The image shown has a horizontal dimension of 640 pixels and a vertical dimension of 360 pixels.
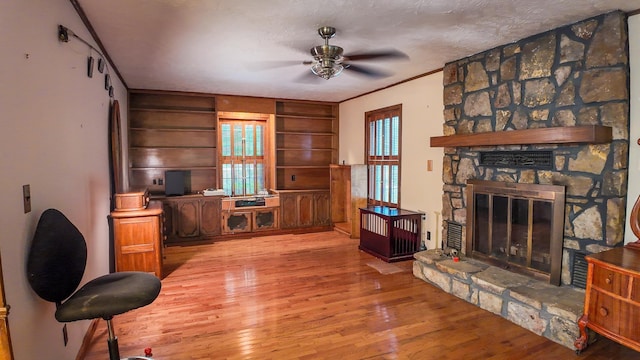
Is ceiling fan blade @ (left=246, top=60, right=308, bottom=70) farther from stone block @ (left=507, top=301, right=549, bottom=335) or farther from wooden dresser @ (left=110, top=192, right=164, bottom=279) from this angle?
stone block @ (left=507, top=301, right=549, bottom=335)

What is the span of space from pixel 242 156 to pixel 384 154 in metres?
2.64

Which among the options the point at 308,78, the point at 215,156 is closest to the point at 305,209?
the point at 215,156

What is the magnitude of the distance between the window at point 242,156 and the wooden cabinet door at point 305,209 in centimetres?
77

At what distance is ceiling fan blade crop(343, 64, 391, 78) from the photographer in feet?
13.6

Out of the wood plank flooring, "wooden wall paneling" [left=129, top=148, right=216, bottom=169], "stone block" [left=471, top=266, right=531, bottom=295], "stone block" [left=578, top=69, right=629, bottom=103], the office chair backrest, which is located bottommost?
the wood plank flooring

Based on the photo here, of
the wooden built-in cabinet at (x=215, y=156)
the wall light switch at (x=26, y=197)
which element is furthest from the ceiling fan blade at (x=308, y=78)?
the wall light switch at (x=26, y=197)

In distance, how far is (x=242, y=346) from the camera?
8.55 ft

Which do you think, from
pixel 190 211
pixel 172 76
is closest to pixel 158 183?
pixel 190 211

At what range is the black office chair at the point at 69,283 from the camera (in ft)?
5.78

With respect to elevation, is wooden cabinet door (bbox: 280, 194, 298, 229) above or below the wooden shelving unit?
below

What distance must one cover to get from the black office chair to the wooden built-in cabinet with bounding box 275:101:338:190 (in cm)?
466

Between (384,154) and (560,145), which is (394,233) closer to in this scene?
(384,154)

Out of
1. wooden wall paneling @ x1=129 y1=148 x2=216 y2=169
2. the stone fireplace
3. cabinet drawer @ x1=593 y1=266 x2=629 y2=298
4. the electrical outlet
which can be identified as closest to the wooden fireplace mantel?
the stone fireplace

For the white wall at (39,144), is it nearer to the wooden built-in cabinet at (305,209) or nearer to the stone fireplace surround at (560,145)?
the stone fireplace surround at (560,145)
